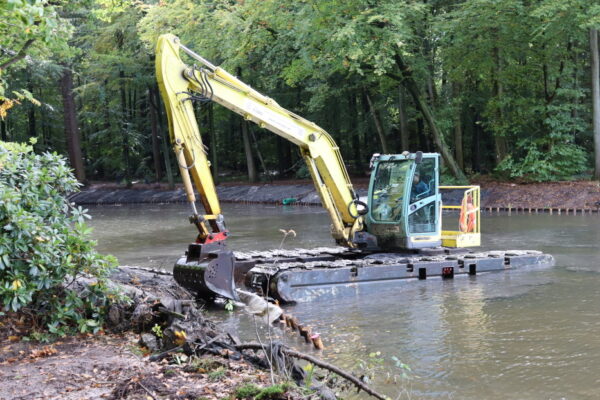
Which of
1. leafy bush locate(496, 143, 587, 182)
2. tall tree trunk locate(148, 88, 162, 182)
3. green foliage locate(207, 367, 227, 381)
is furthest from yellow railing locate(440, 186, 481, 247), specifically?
tall tree trunk locate(148, 88, 162, 182)

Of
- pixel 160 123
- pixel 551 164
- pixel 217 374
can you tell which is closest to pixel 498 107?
pixel 551 164

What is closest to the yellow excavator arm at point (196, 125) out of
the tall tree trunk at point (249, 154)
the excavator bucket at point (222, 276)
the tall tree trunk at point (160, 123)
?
the excavator bucket at point (222, 276)

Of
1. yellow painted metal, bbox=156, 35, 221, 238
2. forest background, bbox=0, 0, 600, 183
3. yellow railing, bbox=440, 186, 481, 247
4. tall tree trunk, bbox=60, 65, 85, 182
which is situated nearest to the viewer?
yellow painted metal, bbox=156, 35, 221, 238

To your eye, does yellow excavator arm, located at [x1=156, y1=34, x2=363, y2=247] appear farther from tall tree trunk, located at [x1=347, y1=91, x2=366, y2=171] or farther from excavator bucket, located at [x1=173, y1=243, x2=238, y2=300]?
tall tree trunk, located at [x1=347, y1=91, x2=366, y2=171]

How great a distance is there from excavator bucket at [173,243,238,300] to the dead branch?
11.6 ft

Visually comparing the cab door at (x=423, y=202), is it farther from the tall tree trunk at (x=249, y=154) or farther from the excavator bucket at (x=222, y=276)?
the tall tree trunk at (x=249, y=154)

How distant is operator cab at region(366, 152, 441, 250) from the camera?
483 inches

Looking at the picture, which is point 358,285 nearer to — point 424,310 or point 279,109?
point 424,310

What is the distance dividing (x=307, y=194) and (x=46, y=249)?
25.9 metres

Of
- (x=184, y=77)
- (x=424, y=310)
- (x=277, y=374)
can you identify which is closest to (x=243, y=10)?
(x=184, y=77)

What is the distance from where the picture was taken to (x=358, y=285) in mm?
11484

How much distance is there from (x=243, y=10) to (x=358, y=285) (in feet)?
60.7

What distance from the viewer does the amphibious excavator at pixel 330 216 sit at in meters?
10.1

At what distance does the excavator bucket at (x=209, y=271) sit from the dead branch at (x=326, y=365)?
11.6ft
